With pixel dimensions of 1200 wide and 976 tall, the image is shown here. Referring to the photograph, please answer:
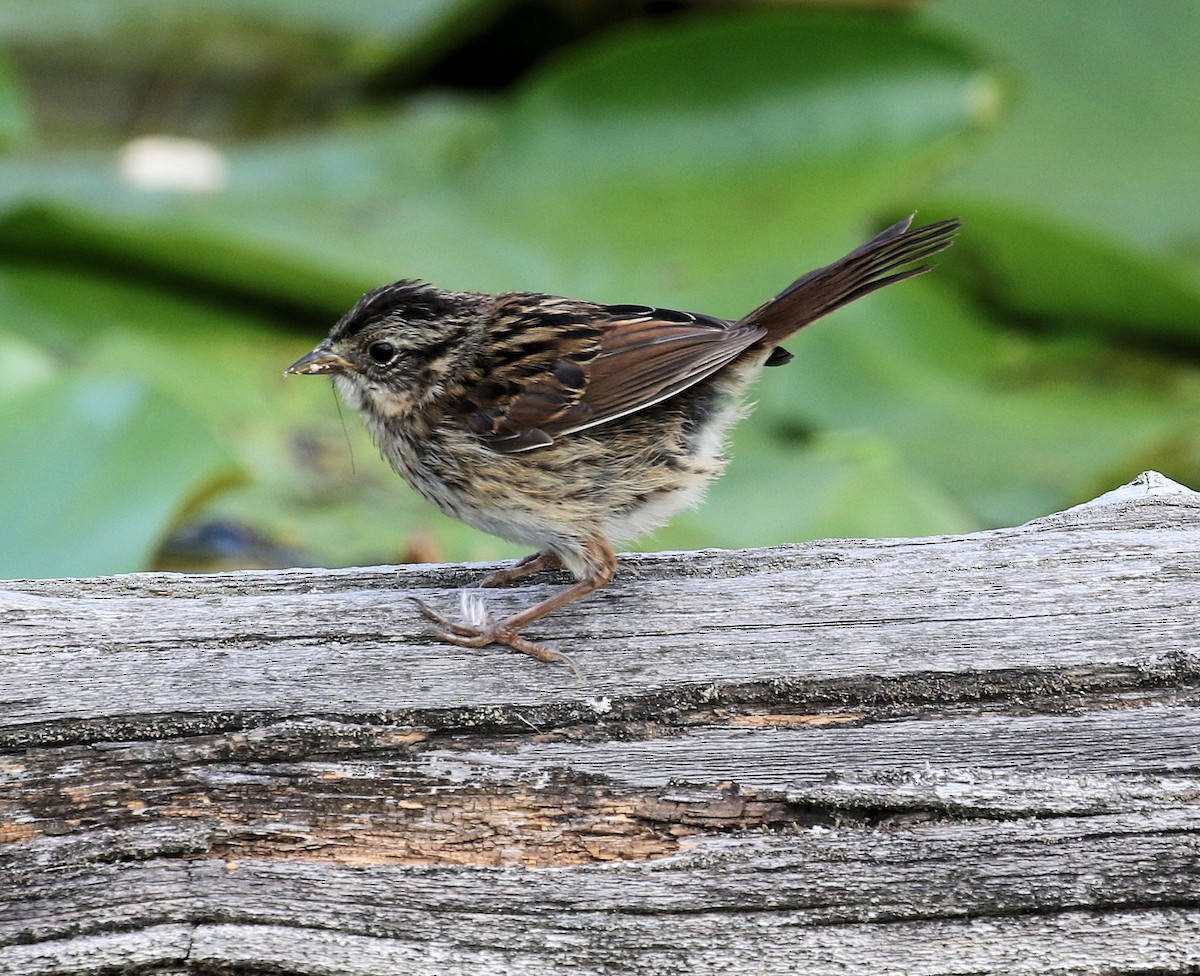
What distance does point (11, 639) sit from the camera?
96.3 inches

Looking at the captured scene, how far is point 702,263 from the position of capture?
5520 mm

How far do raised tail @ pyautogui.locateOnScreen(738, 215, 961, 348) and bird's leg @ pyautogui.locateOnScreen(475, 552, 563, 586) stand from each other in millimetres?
801

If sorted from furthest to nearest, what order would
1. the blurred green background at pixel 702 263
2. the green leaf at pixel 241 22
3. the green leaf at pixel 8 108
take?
1. the green leaf at pixel 241 22
2. the green leaf at pixel 8 108
3. the blurred green background at pixel 702 263

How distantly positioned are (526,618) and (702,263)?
309 centimetres

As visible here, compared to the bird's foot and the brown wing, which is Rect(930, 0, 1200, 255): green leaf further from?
the bird's foot

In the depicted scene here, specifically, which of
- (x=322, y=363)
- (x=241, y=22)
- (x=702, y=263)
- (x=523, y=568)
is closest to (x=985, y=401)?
(x=702, y=263)

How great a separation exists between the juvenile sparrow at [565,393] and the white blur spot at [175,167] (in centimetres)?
→ 257

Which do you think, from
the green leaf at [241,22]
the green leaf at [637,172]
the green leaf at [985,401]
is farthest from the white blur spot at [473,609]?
the green leaf at [241,22]

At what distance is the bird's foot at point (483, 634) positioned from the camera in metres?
2.55

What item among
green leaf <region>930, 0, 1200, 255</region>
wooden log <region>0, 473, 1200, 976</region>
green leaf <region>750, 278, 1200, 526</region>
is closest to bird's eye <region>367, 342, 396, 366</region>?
wooden log <region>0, 473, 1200, 976</region>

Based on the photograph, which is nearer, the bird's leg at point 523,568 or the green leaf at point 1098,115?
the bird's leg at point 523,568

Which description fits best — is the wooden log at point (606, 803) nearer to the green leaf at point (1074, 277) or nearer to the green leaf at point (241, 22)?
the green leaf at point (1074, 277)

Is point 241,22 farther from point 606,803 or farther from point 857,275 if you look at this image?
point 606,803

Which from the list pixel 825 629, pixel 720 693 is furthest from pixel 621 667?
pixel 825 629
